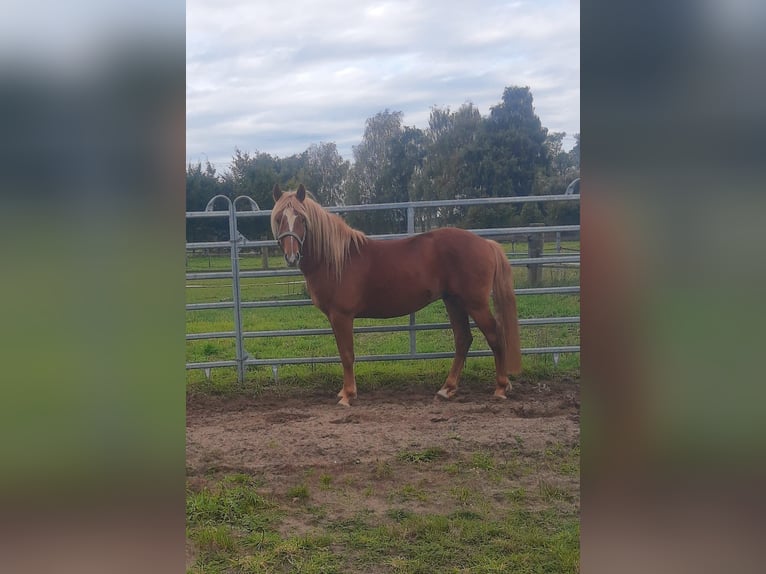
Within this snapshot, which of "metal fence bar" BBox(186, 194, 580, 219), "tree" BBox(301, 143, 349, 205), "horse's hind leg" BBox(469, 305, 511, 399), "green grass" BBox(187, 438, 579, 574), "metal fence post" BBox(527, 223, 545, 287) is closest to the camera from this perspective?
"green grass" BBox(187, 438, 579, 574)

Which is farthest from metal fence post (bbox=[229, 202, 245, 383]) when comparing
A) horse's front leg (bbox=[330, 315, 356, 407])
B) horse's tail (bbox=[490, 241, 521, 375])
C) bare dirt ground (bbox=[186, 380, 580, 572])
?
horse's tail (bbox=[490, 241, 521, 375])

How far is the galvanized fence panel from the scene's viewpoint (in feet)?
10.2

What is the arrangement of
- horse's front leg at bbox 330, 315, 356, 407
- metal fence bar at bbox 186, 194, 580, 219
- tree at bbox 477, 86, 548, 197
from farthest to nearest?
horse's front leg at bbox 330, 315, 356, 407 → metal fence bar at bbox 186, 194, 580, 219 → tree at bbox 477, 86, 548, 197

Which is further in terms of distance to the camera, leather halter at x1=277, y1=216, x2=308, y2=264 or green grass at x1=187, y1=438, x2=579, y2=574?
leather halter at x1=277, y1=216, x2=308, y2=264

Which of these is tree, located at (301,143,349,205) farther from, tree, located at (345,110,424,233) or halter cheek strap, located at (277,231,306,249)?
halter cheek strap, located at (277,231,306,249)

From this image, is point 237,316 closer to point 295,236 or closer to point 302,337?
point 302,337

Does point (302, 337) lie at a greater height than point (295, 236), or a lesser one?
lesser

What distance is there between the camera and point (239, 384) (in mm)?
4023

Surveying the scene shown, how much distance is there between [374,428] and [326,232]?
3.94 ft

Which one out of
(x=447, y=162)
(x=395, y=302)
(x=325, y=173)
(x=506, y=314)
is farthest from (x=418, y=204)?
(x=506, y=314)

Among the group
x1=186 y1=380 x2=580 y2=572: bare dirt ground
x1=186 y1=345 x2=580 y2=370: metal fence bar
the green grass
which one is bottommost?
the green grass

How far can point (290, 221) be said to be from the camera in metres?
3.22
